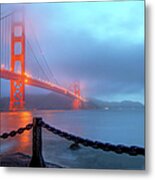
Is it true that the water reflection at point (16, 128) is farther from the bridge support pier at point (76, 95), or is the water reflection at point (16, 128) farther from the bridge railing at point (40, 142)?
the bridge support pier at point (76, 95)

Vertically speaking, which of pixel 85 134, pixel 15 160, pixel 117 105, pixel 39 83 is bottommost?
pixel 15 160

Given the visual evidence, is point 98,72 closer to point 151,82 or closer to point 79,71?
point 79,71

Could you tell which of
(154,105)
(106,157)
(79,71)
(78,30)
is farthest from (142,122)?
(78,30)

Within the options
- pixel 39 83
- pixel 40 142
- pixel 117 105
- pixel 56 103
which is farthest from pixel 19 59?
pixel 117 105

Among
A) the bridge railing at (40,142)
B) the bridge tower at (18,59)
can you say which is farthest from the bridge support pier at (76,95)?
the bridge tower at (18,59)

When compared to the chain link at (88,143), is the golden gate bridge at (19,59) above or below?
above

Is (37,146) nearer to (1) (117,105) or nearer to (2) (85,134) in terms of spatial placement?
(2) (85,134)
